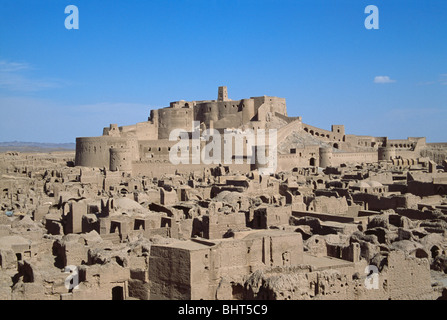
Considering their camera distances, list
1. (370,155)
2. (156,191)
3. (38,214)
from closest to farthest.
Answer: (38,214) → (156,191) → (370,155)

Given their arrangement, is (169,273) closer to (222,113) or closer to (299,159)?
(299,159)

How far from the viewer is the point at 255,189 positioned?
3212 cm

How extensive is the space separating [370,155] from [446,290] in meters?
43.9

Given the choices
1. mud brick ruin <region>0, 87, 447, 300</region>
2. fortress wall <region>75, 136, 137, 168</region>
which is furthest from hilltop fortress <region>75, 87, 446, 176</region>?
mud brick ruin <region>0, 87, 447, 300</region>

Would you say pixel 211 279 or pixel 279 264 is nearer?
pixel 211 279

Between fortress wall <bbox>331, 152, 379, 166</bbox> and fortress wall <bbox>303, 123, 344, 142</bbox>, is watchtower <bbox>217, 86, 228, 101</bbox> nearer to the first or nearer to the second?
fortress wall <bbox>303, 123, 344, 142</bbox>

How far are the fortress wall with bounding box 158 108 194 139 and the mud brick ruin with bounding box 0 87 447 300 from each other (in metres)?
13.0

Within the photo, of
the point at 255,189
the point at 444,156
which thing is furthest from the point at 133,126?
the point at 444,156

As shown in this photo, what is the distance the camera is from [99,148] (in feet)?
159

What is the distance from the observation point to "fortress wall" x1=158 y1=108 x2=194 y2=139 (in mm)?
57625

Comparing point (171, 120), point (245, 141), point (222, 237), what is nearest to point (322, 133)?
point (245, 141)

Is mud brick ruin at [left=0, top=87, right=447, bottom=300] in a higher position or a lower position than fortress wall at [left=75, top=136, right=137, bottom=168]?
lower

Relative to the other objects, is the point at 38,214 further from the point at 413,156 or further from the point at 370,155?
the point at 413,156

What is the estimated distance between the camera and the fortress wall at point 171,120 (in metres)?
57.6
